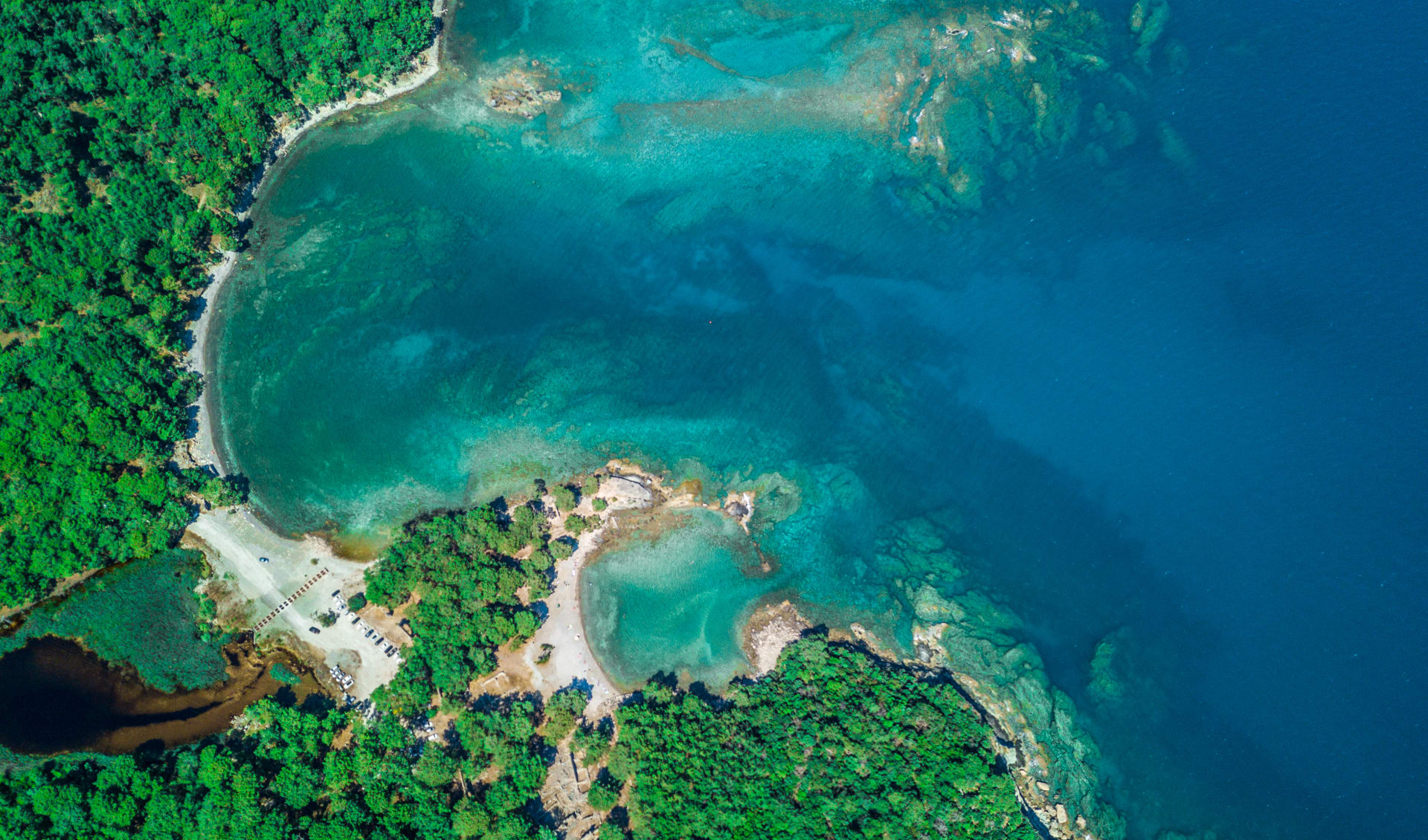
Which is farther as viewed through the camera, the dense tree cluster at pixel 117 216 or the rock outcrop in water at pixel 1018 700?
the rock outcrop in water at pixel 1018 700

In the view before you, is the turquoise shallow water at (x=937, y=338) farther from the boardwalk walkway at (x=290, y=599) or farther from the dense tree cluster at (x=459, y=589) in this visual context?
the boardwalk walkway at (x=290, y=599)

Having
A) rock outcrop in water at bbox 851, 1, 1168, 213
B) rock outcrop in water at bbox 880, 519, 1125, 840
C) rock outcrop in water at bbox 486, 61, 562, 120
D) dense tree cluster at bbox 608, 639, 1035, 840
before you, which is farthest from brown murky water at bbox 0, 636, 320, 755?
rock outcrop in water at bbox 851, 1, 1168, 213

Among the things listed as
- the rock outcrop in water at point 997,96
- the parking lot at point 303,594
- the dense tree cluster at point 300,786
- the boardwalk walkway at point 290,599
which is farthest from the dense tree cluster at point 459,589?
the rock outcrop in water at point 997,96

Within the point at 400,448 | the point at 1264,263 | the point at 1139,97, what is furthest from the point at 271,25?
the point at 1264,263

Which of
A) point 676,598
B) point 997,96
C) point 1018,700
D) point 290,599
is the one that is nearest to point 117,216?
point 290,599

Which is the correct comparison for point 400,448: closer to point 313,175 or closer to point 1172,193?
point 313,175

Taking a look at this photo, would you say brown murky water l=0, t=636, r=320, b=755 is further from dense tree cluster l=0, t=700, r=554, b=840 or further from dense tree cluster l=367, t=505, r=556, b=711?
dense tree cluster l=367, t=505, r=556, b=711
